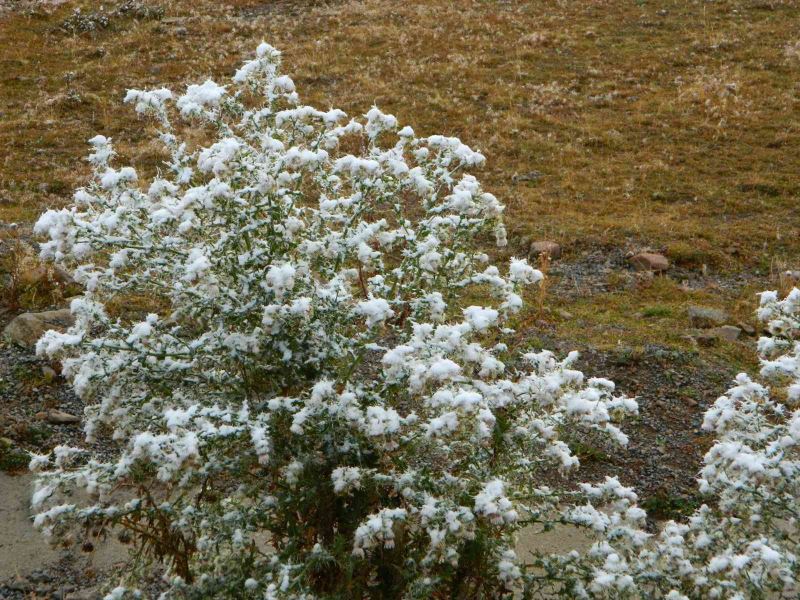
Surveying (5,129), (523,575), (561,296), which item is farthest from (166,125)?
(5,129)

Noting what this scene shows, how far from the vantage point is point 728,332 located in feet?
36.1

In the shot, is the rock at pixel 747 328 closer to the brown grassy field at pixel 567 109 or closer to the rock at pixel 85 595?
the brown grassy field at pixel 567 109

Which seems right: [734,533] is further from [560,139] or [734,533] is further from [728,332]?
[560,139]

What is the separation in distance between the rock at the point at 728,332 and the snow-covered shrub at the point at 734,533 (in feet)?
17.8

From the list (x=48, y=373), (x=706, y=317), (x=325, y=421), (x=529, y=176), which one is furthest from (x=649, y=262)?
(x=325, y=421)

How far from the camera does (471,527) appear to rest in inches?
177

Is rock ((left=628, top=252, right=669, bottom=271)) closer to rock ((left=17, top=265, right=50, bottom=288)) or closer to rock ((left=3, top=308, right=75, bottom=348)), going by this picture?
rock ((left=3, top=308, right=75, bottom=348))

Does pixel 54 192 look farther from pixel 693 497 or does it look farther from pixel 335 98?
pixel 693 497

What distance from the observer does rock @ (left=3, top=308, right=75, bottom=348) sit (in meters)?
9.70

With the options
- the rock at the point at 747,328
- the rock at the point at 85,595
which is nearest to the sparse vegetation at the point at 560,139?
the rock at the point at 747,328

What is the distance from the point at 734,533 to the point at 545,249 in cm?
852

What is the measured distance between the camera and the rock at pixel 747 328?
36.5 ft

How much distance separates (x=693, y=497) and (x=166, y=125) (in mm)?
5780

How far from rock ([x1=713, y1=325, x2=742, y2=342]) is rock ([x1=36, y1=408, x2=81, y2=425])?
26.0 feet
